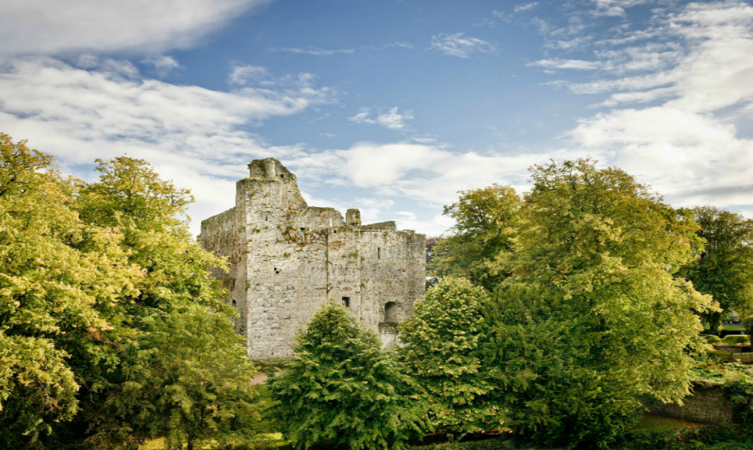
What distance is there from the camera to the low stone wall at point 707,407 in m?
20.2

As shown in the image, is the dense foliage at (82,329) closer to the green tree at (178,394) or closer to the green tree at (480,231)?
the green tree at (178,394)

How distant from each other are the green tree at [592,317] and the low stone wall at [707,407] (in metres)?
2.18

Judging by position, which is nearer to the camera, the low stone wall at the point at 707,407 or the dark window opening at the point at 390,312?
the low stone wall at the point at 707,407

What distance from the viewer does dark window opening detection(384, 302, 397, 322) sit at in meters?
32.7

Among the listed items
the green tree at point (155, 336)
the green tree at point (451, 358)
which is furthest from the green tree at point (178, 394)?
the green tree at point (451, 358)

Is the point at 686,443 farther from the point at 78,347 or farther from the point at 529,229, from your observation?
the point at 78,347

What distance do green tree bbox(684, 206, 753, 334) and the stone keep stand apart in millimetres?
20261

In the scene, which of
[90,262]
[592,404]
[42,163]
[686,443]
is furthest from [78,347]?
[686,443]

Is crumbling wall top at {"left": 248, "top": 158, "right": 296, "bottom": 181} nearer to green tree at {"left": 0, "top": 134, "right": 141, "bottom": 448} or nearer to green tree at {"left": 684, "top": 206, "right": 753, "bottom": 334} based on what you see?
A: green tree at {"left": 0, "top": 134, "right": 141, "bottom": 448}

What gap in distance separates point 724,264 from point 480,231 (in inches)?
717

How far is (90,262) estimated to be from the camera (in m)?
13.8

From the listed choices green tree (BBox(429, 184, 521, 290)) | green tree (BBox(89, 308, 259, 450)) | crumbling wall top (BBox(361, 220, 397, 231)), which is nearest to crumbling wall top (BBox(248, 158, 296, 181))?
crumbling wall top (BBox(361, 220, 397, 231))

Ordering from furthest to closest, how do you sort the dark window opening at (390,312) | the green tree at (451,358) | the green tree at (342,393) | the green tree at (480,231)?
the dark window opening at (390,312) < the green tree at (480,231) < the green tree at (451,358) < the green tree at (342,393)

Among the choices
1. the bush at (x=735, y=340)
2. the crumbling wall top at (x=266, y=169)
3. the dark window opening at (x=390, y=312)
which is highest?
the crumbling wall top at (x=266, y=169)
